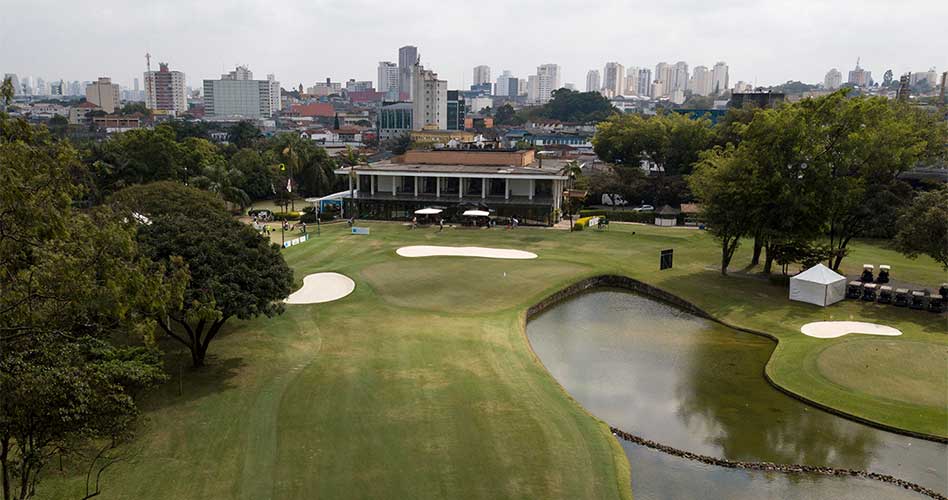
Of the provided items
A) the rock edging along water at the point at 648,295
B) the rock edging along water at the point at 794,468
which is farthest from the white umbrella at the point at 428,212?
the rock edging along water at the point at 794,468

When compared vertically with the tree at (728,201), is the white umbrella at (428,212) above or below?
below

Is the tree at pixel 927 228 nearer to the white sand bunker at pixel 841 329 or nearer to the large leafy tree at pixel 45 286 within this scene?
the white sand bunker at pixel 841 329

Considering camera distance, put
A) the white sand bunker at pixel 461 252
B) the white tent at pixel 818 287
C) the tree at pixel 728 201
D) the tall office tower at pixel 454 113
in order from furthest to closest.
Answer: the tall office tower at pixel 454 113 → the white sand bunker at pixel 461 252 → the tree at pixel 728 201 → the white tent at pixel 818 287

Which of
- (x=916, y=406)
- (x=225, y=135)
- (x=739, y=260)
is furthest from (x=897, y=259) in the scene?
(x=225, y=135)

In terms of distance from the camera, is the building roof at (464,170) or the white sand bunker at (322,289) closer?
the white sand bunker at (322,289)

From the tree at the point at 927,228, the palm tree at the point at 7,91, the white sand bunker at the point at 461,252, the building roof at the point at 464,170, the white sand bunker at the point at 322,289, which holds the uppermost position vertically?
the palm tree at the point at 7,91

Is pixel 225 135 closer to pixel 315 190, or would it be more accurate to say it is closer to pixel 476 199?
pixel 315 190

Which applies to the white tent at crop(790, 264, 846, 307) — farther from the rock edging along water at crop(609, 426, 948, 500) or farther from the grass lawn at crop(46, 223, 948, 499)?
the rock edging along water at crop(609, 426, 948, 500)
